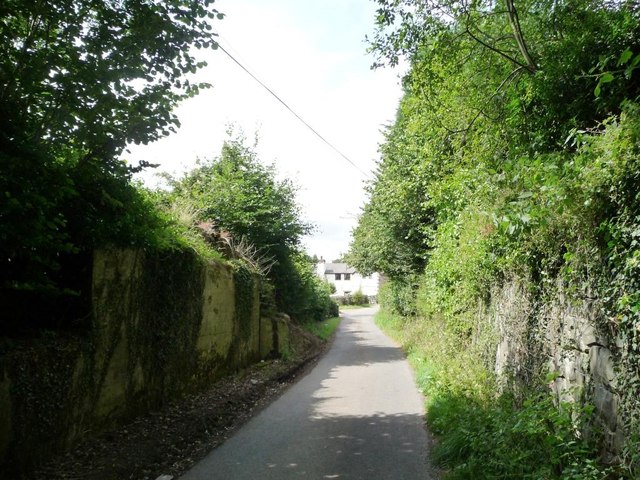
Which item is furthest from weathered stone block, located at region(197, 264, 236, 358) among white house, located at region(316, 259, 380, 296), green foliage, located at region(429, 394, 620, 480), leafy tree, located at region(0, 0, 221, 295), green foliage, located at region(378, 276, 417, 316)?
white house, located at region(316, 259, 380, 296)

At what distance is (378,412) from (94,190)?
6.32 m

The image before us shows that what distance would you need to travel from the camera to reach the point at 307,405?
9.45m

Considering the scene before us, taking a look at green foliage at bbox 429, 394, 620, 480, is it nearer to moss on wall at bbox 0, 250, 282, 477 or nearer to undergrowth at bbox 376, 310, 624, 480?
undergrowth at bbox 376, 310, 624, 480

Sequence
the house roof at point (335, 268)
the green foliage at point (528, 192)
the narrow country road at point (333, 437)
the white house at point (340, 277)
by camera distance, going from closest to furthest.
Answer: the green foliage at point (528, 192)
the narrow country road at point (333, 437)
the white house at point (340, 277)
the house roof at point (335, 268)

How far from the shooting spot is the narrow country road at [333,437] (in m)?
5.81

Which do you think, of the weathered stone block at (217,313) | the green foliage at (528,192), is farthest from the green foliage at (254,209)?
the green foliage at (528,192)

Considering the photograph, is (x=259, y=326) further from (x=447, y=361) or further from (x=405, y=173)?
(x=405, y=173)

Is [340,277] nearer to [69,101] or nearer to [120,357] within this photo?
[120,357]

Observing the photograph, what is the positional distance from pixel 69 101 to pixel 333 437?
5.90 metres

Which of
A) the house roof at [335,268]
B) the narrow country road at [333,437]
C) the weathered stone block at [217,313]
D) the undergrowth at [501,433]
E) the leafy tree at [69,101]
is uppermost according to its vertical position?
the house roof at [335,268]

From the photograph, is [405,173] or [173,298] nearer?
[173,298]

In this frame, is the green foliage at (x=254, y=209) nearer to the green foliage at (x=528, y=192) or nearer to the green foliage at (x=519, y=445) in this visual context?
the green foliage at (x=528, y=192)

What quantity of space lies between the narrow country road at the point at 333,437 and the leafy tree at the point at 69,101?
3.48 m

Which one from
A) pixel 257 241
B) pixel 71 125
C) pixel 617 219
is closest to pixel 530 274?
pixel 617 219
